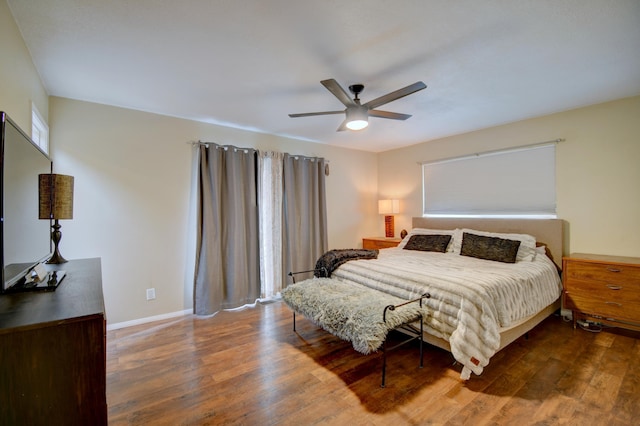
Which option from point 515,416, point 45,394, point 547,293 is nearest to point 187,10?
point 45,394

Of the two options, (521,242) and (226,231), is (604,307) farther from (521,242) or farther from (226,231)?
(226,231)

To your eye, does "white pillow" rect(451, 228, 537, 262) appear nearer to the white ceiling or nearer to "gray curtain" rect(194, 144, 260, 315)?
the white ceiling

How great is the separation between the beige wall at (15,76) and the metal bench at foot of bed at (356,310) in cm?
237

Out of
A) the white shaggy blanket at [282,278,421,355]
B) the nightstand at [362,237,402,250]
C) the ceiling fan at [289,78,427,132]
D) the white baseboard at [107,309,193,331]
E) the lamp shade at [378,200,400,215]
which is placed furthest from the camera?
the lamp shade at [378,200,400,215]

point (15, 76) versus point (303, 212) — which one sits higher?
point (15, 76)

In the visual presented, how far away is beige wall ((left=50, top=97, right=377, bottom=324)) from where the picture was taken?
2.95 metres

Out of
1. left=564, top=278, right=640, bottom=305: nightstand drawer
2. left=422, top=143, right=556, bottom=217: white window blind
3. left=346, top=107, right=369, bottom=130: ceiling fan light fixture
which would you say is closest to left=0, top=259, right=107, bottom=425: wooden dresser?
left=346, top=107, right=369, bottom=130: ceiling fan light fixture

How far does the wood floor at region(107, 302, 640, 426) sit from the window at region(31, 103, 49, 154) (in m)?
1.92

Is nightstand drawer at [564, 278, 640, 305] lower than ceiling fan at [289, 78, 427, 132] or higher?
lower

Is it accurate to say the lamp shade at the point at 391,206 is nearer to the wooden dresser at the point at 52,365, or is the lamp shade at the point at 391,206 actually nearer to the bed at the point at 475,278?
the bed at the point at 475,278

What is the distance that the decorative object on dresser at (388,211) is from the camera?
5.00 meters

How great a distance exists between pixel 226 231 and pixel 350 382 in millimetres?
2391

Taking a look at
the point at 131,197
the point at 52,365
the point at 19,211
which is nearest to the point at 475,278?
the point at 52,365

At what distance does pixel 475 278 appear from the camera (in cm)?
243
